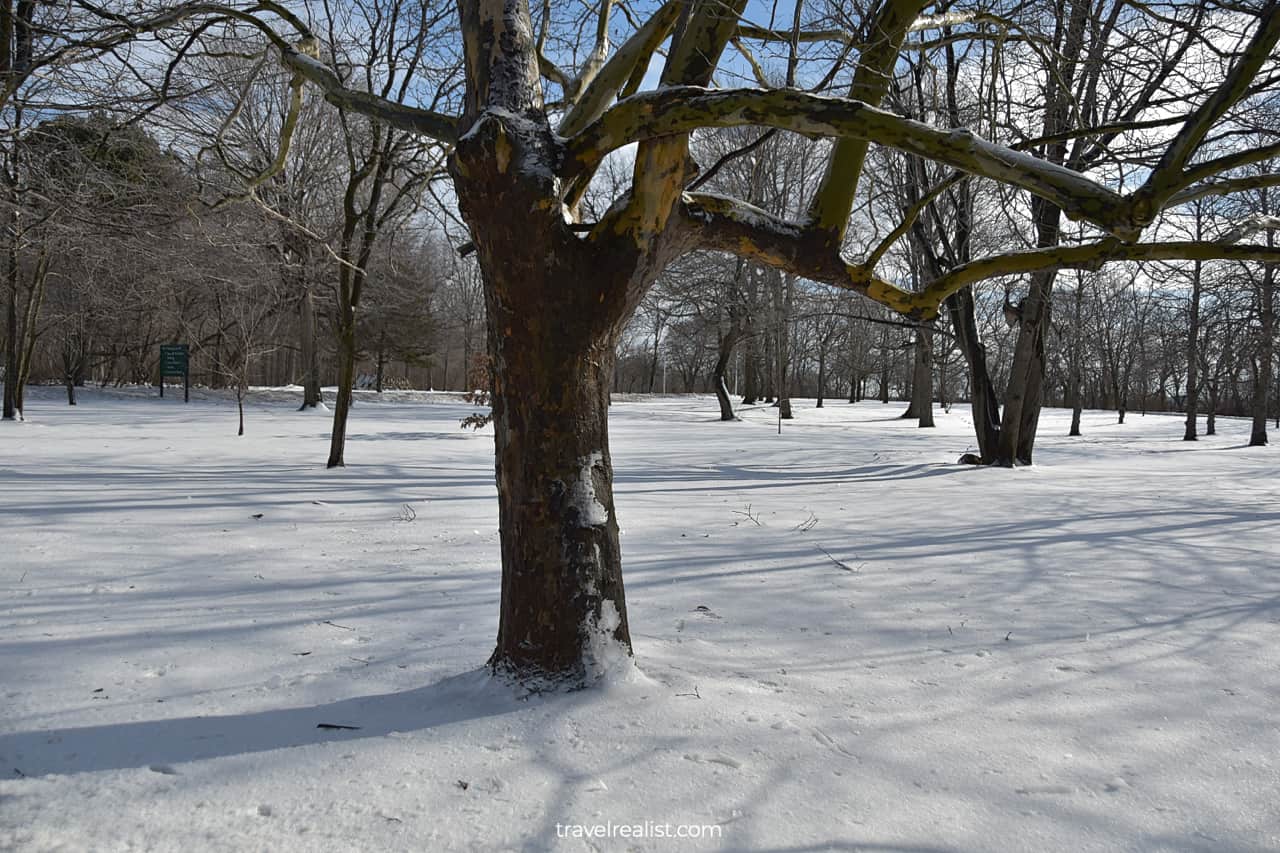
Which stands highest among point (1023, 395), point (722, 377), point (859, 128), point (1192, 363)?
point (1192, 363)

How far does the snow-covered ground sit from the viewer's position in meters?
1.97

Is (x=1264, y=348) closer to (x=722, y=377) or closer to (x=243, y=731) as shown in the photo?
(x=722, y=377)

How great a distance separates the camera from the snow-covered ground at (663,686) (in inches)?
77.4

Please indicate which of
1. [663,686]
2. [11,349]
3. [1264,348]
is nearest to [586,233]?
[663,686]

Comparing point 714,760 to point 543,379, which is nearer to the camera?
point 714,760

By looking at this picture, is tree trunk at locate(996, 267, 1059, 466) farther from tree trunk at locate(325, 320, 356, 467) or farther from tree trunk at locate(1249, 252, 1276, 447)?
tree trunk at locate(325, 320, 356, 467)

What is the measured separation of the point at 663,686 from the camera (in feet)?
9.17

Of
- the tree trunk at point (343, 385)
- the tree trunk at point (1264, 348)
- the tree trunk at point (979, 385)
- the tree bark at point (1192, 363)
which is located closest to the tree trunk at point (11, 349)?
the tree trunk at point (343, 385)

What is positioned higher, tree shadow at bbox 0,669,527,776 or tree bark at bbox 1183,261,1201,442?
tree bark at bbox 1183,261,1201,442

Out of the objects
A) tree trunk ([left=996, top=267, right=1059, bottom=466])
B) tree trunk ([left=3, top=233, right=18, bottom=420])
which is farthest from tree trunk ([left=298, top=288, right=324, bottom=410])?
tree trunk ([left=996, top=267, right=1059, bottom=466])

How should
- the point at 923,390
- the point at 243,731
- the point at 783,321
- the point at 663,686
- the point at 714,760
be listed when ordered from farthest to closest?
the point at 923,390
the point at 783,321
the point at 663,686
the point at 243,731
the point at 714,760

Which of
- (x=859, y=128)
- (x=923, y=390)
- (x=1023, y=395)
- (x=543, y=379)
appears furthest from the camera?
(x=923, y=390)

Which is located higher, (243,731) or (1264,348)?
(1264,348)

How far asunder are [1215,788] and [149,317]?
112ft
